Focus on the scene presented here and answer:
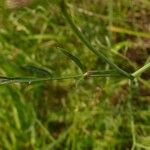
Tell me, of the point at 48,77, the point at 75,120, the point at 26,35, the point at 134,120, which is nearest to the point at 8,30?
the point at 26,35

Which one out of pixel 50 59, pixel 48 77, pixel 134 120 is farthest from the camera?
pixel 50 59

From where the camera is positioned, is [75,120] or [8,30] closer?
[75,120]

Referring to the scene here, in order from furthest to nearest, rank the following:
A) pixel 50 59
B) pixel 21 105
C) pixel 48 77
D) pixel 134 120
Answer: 1. pixel 50 59
2. pixel 21 105
3. pixel 134 120
4. pixel 48 77

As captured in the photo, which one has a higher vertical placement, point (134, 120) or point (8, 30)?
point (8, 30)

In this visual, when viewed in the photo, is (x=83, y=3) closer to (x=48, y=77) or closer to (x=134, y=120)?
Result: (x=134, y=120)

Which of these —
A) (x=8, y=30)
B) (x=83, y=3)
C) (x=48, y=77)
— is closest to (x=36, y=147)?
(x=8, y=30)

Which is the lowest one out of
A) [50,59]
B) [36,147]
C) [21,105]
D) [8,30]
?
[36,147]

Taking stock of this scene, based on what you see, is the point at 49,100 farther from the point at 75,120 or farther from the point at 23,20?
the point at 23,20
